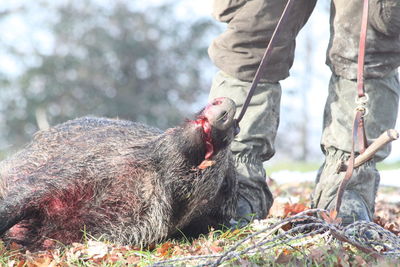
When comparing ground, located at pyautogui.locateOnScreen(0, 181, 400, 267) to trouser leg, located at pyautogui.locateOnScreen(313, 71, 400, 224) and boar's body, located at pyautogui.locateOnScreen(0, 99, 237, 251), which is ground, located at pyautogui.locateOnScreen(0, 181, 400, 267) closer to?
boar's body, located at pyautogui.locateOnScreen(0, 99, 237, 251)

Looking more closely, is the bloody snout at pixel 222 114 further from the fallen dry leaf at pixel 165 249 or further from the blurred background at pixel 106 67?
the blurred background at pixel 106 67

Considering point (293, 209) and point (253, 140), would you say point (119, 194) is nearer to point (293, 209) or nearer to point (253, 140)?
point (253, 140)

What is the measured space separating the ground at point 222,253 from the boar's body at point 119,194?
103mm

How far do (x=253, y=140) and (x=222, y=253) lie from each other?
Answer: 147 cm

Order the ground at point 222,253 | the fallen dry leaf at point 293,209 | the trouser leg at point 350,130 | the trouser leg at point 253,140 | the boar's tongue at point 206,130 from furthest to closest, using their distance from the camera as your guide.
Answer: the fallen dry leaf at point 293,209
the trouser leg at point 253,140
the trouser leg at point 350,130
the boar's tongue at point 206,130
the ground at point 222,253

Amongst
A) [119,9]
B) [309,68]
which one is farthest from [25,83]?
[309,68]

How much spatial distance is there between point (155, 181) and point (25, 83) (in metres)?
17.1

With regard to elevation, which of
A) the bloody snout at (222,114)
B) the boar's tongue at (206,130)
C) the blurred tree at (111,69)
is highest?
the bloody snout at (222,114)

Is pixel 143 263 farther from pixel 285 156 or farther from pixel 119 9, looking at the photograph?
pixel 285 156

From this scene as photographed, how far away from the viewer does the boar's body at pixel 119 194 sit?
3.86 m

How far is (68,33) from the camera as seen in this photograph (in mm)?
21453

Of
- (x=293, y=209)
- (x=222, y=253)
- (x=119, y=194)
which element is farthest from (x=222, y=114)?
(x=293, y=209)

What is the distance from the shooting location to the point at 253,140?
15.2 feet

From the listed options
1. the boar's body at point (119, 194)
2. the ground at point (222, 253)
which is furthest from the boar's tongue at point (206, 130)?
the ground at point (222, 253)
